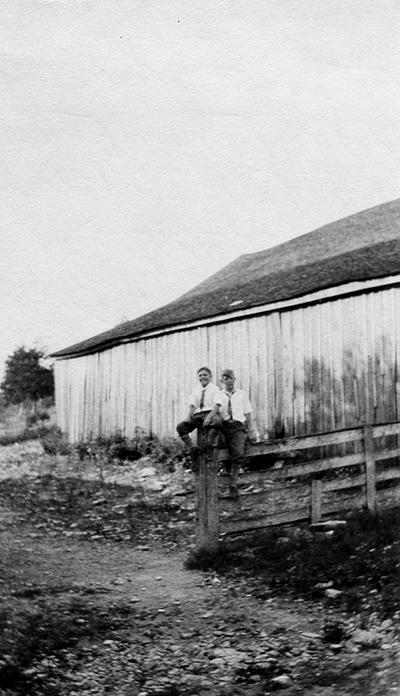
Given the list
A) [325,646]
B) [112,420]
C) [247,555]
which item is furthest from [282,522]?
[112,420]

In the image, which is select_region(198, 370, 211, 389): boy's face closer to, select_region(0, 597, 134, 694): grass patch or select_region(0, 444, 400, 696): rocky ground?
select_region(0, 444, 400, 696): rocky ground

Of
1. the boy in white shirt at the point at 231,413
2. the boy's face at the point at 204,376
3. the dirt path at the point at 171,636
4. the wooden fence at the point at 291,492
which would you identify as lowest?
the dirt path at the point at 171,636

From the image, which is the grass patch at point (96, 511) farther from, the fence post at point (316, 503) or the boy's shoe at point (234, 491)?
the fence post at point (316, 503)

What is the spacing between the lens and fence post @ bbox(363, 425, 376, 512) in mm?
7703

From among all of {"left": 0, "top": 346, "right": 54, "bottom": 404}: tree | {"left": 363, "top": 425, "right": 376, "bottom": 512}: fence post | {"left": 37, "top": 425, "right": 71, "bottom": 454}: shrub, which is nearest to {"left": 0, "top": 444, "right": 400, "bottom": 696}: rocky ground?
{"left": 363, "top": 425, "right": 376, "bottom": 512}: fence post

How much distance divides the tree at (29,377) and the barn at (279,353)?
25166 millimetres

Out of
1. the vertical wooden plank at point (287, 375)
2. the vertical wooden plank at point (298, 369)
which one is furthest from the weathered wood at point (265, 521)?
the vertical wooden plank at point (287, 375)

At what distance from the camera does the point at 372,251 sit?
1320 centimetres

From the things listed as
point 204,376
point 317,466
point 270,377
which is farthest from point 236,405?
point 270,377

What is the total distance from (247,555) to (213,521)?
48 centimetres

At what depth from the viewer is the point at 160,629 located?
203 inches

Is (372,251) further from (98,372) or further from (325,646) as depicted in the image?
(325,646)

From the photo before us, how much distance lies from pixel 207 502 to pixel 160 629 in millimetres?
1919

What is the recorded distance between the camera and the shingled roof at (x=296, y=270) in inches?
474
